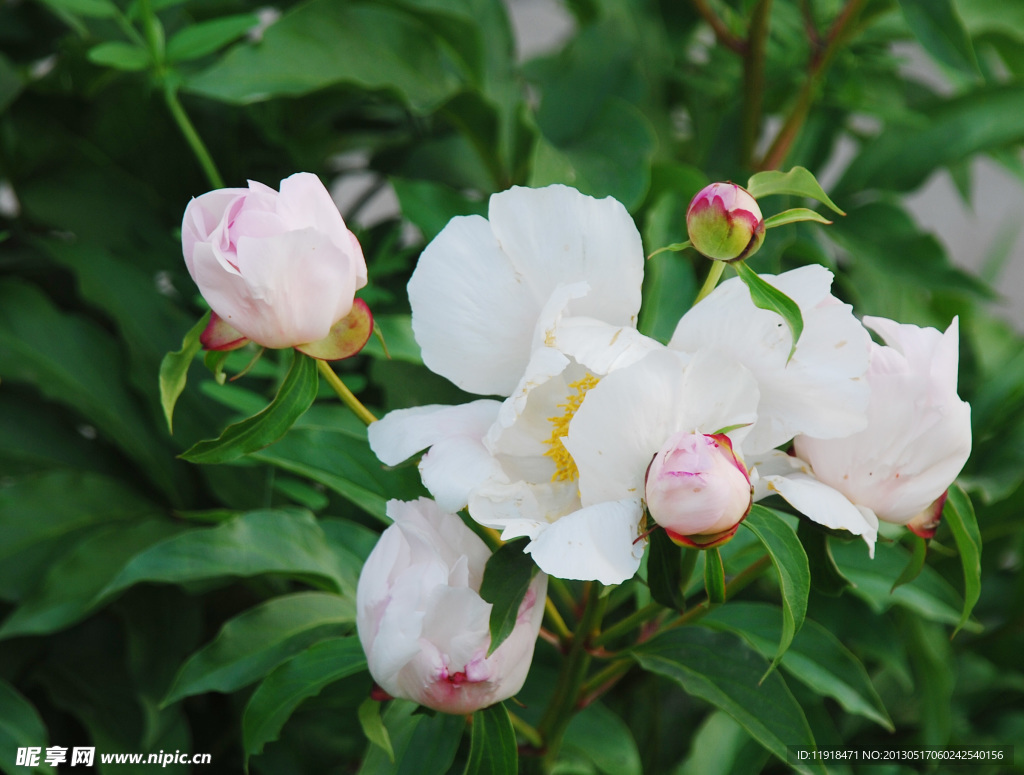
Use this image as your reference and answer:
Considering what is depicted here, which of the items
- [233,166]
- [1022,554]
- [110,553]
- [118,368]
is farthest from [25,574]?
[1022,554]

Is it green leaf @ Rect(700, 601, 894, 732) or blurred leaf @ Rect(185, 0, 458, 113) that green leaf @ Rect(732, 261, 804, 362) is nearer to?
green leaf @ Rect(700, 601, 894, 732)

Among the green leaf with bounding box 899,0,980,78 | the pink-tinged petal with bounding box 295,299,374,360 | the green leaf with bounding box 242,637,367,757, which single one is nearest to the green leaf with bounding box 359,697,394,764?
the green leaf with bounding box 242,637,367,757

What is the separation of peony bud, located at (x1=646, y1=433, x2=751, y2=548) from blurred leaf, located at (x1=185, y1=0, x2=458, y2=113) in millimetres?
436

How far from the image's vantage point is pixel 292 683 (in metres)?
0.38

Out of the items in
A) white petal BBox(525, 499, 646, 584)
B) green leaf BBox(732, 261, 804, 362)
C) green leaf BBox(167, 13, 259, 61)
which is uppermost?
green leaf BBox(732, 261, 804, 362)

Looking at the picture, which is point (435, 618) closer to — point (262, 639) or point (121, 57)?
point (262, 639)

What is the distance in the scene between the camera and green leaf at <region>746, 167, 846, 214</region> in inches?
11.3

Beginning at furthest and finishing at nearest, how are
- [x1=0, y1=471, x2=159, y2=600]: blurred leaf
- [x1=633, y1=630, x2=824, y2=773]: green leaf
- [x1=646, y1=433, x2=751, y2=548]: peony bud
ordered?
[x1=0, y1=471, x2=159, y2=600]: blurred leaf < [x1=633, y1=630, x2=824, y2=773]: green leaf < [x1=646, y1=433, x2=751, y2=548]: peony bud

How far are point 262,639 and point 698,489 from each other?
288 mm

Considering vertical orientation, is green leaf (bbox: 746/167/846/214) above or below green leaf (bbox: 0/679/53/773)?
above

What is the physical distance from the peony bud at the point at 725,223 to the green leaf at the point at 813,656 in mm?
224

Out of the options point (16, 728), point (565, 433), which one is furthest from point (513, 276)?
point (16, 728)

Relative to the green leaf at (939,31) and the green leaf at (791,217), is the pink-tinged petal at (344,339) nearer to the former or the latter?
the green leaf at (791,217)

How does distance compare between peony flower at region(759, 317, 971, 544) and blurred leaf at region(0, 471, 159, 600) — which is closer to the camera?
peony flower at region(759, 317, 971, 544)
